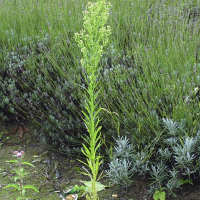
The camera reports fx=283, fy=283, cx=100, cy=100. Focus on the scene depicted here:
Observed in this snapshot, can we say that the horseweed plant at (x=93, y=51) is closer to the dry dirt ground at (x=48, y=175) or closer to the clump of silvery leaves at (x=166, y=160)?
the clump of silvery leaves at (x=166, y=160)

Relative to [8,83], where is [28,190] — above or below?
below

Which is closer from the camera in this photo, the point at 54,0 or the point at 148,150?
the point at 148,150

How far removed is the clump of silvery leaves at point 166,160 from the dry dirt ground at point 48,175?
0.11m

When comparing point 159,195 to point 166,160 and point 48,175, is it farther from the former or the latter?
point 48,175

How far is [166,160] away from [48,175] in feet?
3.93

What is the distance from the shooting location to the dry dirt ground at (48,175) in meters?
2.49

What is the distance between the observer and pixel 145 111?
2373 mm

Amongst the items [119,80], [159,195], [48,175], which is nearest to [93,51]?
[119,80]

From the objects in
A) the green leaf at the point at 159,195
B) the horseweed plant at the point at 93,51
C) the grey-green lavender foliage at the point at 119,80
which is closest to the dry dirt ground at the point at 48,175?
the green leaf at the point at 159,195

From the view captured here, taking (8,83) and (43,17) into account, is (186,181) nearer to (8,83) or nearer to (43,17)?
(8,83)

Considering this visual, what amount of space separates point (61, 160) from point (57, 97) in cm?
69

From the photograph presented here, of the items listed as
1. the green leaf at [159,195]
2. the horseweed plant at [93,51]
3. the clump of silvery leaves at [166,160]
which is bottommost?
the green leaf at [159,195]

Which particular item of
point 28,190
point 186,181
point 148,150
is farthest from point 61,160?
point 186,181

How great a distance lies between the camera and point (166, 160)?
2305 millimetres
